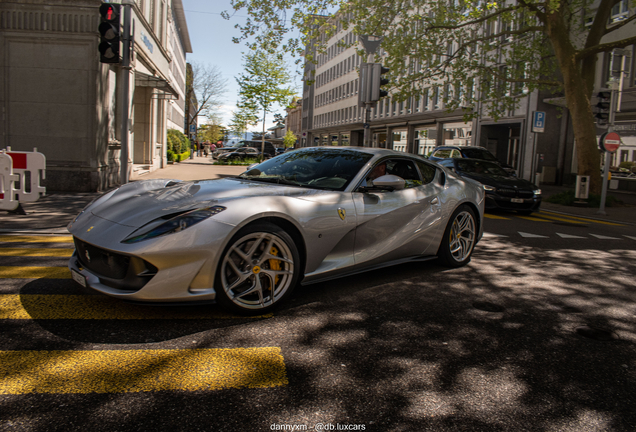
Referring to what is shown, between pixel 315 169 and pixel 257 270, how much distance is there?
4.80 ft

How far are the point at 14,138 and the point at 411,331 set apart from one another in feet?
41.2

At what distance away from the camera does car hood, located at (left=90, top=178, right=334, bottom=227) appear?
12.0ft

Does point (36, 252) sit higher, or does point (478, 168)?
point (478, 168)

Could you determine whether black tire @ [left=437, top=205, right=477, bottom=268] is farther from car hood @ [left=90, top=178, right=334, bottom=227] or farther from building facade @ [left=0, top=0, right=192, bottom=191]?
building facade @ [left=0, top=0, right=192, bottom=191]

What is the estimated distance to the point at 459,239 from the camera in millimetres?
5848

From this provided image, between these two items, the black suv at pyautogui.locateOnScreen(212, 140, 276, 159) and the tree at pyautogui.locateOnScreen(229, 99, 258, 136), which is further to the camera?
the black suv at pyautogui.locateOnScreen(212, 140, 276, 159)

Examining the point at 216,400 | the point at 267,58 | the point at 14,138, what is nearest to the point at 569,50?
the point at 14,138

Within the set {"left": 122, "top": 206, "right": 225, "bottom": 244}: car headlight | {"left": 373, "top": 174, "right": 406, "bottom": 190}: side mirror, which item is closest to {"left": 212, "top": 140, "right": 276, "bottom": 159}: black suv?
{"left": 373, "top": 174, "right": 406, "bottom": 190}: side mirror

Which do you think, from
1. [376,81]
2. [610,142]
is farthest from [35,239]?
[610,142]

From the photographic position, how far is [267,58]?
33656mm

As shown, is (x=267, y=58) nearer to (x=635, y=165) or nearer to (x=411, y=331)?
(x=635, y=165)

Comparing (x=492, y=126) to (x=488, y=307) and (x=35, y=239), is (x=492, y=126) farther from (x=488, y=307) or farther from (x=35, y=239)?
(x=488, y=307)

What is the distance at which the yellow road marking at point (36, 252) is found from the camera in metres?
5.60

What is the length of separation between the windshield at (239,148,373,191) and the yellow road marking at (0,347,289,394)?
1.89 m
